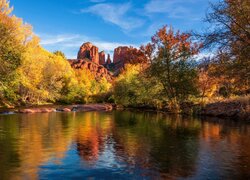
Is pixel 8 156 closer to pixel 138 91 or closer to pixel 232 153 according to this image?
pixel 232 153

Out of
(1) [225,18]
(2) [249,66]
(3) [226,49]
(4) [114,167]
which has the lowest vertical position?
(4) [114,167]

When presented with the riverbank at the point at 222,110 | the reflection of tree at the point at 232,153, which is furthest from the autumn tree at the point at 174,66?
the reflection of tree at the point at 232,153

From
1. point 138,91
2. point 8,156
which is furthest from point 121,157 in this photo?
point 138,91

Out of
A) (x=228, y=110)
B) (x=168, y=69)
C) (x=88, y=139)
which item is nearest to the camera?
(x=88, y=139)

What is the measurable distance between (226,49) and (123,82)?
5714 centimetres

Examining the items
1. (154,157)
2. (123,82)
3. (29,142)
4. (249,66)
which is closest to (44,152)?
(29,142)

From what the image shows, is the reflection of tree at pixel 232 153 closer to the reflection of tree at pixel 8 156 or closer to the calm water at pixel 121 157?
the calm water at pixel 121 157

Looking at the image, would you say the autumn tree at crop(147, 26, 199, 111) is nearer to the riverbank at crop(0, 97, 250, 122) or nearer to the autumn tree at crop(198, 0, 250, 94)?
the riverbank at crop(0, 97, 250, 122)

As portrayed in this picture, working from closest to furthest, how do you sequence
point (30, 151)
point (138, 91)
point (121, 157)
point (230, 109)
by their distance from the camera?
point (121, 157) < point (30, 151) < point (230, 109) < point (138, 91)

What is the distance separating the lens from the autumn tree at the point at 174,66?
44.7 m

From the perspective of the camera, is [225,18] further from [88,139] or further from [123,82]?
[123,82]

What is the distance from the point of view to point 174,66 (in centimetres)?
4525

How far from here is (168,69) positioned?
45.2m

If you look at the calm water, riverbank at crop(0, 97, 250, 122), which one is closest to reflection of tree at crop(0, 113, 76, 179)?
the calm water
